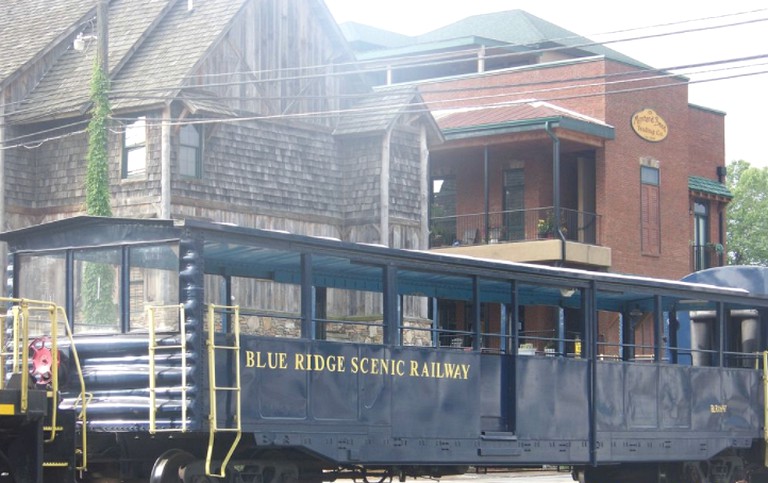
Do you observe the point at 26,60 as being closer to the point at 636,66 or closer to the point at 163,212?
the point at 163,212

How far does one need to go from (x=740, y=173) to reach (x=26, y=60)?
153 ft

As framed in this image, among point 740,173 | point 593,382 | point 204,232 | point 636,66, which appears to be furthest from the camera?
point 740,173

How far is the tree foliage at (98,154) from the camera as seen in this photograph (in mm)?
27188

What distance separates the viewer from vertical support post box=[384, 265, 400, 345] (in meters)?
15.5

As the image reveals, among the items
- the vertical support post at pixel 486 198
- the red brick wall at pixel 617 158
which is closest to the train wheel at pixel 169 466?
the vertical support post at pixel 486 198

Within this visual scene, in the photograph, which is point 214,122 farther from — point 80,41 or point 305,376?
point 305,376

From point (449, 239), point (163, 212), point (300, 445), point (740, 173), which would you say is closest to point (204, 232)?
point (300, 445)

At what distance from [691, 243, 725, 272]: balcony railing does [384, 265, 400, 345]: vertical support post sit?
94.4 feet

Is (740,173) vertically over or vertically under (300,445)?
over

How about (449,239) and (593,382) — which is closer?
(593,382)

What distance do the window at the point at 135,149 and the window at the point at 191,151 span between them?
0.77m

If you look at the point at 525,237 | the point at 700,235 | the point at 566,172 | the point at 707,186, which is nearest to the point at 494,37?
the point at 707,186

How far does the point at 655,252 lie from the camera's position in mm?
39688

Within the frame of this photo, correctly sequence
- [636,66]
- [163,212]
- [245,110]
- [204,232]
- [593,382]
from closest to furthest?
1. [204,232]
2. [593,382]
3. [163,212]
4. [245,110]
5. [636,66]
